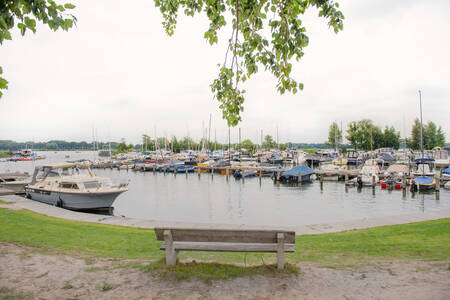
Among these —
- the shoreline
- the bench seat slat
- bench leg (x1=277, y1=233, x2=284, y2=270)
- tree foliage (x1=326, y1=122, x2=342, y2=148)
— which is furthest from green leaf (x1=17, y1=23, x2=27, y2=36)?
tree foliage (x1=326, y1=122, x2=342, y2=148)

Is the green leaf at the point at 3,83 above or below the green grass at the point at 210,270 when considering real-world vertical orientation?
above

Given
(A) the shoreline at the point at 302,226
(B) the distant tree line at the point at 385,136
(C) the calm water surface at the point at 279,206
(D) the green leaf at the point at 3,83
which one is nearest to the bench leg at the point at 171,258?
(D) the green leaf at the point at 3,83

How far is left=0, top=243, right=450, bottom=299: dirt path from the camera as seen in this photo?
177 inches

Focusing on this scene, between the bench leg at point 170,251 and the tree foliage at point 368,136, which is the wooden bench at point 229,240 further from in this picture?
the tree foliage at point 368,136

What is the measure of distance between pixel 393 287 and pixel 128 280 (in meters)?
4.40

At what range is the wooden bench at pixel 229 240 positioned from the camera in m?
5.32

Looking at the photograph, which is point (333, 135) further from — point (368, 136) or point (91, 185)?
point (91, 185)

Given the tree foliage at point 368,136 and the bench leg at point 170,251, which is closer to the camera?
the bench leg at point 170,251

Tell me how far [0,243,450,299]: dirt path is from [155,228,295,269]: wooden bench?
50 cm

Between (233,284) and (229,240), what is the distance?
2.52ft

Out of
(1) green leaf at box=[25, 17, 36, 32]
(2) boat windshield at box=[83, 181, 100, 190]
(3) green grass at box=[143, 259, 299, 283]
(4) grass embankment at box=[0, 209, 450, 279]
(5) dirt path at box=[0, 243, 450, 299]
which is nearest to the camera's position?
(1) green leaf at box=[25, 17, 36, 32]

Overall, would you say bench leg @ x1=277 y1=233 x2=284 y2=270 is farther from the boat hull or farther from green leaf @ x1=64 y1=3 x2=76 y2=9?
the boat hull

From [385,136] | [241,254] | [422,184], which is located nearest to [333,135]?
[385,136]

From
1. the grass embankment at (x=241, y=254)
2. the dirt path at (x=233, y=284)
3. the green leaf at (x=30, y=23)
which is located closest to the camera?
the green leaf at (x=30, y=23)
